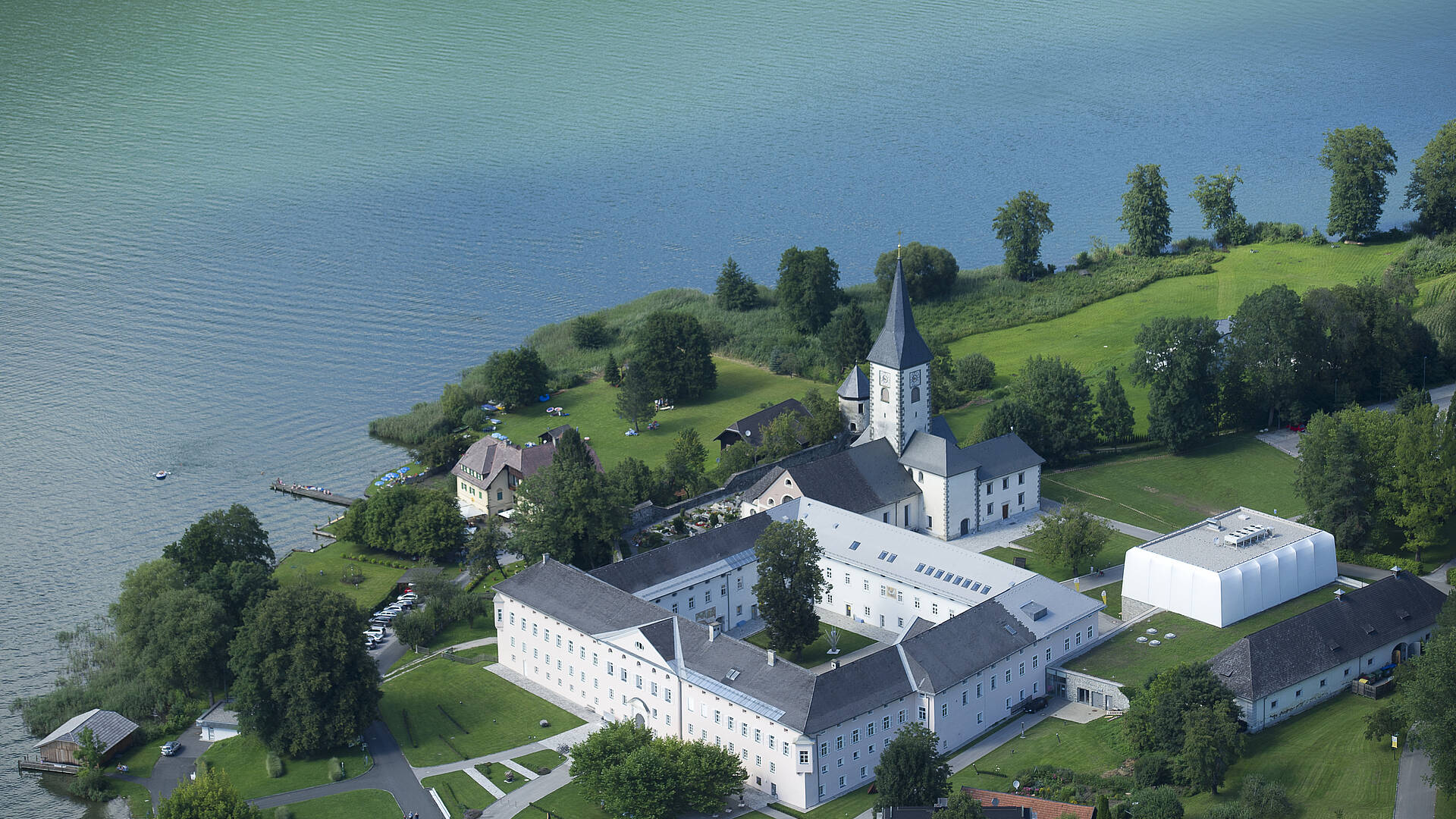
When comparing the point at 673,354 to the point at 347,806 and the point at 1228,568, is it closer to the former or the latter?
the point at 1228,568

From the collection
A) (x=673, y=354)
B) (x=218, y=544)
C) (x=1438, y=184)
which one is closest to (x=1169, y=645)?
(x=673, y=354)

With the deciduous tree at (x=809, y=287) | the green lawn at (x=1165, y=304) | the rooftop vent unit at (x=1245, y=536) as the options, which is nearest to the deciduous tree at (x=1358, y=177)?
the green lawn at (x=1165, y=304)

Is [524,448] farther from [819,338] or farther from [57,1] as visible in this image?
[57,1]

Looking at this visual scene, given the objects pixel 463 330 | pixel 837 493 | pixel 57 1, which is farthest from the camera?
pixel 57 1

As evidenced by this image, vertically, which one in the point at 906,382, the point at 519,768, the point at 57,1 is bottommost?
the point at 519,768

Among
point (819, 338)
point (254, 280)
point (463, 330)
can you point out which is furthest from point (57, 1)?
point (819, 338)

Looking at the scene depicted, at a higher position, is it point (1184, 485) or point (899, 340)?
point (899, 340)
